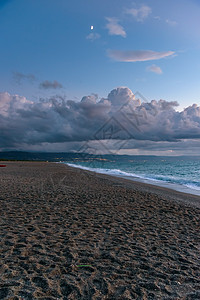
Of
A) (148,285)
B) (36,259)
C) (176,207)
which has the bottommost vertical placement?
(176,207)

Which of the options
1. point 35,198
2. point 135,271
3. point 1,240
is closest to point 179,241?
point 135,271

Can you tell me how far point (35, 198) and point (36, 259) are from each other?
7.68 meters

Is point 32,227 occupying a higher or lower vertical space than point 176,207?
higher

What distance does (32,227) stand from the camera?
7.05 meters

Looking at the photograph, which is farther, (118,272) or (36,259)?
(36,259)

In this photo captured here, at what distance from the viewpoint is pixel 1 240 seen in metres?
5.77

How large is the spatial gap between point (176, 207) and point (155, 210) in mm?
1837

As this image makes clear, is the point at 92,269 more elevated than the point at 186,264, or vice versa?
the point at 92,269

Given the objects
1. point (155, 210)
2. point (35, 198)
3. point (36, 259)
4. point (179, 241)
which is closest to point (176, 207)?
point (155, 210)

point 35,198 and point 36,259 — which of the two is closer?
point 36,259

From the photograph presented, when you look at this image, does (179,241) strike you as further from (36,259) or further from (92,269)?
(36,259)

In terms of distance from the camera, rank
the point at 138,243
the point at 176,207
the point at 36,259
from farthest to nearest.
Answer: the point at 176,207 → the point at 138,243 → the point at 36,259

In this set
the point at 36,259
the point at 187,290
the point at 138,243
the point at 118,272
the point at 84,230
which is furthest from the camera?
the point at 84,230

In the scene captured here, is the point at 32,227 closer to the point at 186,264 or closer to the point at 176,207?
the point at 186,264
